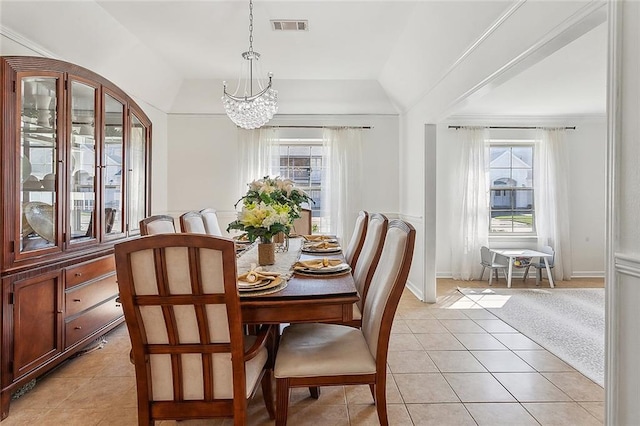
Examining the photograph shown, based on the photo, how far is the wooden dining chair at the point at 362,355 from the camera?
163 centimetres

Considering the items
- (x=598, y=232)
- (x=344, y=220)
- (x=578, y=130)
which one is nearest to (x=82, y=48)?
(x=344, y=220)

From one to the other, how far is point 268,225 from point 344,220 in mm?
3072

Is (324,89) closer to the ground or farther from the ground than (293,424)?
farther from the ground

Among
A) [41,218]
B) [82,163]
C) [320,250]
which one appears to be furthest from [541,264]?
[41,218]

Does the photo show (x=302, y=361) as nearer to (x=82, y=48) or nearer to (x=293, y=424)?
(x=293, y=424)

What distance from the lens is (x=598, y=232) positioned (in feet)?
17.8

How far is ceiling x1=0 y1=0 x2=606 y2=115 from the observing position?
2.56 m

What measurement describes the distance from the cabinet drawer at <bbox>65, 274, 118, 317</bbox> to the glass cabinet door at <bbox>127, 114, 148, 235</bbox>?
2.24 feet

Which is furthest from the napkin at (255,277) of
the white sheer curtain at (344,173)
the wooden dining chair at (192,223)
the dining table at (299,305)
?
the white sheer curtain at (344,173)

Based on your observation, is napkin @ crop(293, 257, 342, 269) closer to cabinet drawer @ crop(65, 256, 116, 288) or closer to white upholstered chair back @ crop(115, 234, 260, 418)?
white upholstered chair back @ crop(115, 234, 260, 418)

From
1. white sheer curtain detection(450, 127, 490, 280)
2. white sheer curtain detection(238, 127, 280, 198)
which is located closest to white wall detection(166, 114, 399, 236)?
white sheer curtain detection(238, 127, 280, 198)

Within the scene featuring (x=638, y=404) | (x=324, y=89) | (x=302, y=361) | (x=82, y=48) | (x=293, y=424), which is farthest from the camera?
(x=324, y=89)

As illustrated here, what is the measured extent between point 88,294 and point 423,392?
2583mm

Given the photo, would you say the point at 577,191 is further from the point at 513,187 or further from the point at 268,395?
the point at 268,395
